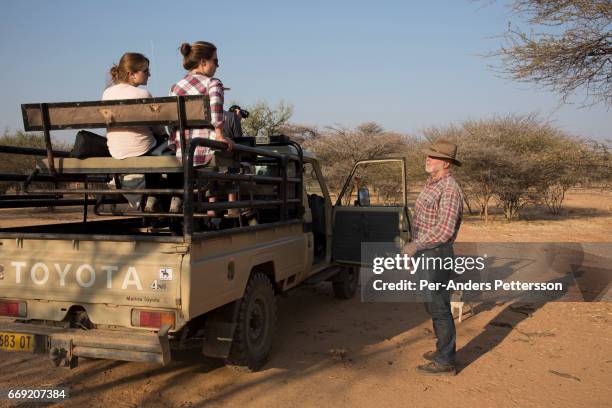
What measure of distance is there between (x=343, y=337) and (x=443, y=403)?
5.32ft

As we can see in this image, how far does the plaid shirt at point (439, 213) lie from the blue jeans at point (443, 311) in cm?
9

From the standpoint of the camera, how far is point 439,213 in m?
4.08

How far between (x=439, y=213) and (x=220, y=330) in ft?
6.55

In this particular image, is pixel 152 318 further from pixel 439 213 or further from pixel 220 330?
pixel 439 213

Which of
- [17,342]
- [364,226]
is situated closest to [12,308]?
[17,342]

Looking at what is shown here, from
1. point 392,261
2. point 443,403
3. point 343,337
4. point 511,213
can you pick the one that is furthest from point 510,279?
point 511,213

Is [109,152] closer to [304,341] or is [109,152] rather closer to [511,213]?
[304,341]

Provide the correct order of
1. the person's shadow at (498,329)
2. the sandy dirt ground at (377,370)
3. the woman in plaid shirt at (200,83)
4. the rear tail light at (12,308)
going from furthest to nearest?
the person's shadow at (498,329), the woman in plaid shirt at (200,83), the sandy dirt ground at (377,370), the rear tail light at (12,308)

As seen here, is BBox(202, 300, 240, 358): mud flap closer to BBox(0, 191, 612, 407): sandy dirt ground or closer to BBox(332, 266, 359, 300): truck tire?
BBox(0, 191, 612, 407): sandy dirt ground

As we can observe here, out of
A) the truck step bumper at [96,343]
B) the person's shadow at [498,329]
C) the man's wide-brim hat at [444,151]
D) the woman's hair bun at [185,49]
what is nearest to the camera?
the truck step bumper at [96,343]

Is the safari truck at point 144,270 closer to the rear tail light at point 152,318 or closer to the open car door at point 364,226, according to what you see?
the rear tail light at point 152,318

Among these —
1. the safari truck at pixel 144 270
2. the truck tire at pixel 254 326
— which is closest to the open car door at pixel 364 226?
the safari truck at pixel 144 270

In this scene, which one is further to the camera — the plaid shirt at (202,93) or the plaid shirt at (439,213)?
the plaid shirt at (439,213)

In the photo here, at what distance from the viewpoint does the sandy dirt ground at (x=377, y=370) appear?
360 cm
